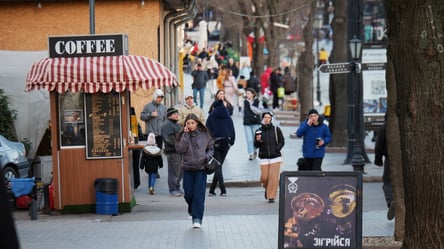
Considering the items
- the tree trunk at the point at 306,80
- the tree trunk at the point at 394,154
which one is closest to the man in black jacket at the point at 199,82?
the tree trunk at the point at 306,80

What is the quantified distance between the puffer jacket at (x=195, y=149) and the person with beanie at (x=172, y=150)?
178 inches

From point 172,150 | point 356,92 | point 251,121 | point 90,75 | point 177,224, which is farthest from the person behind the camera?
point 251,121

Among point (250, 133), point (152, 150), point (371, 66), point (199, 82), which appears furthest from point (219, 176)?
point (199, 82)

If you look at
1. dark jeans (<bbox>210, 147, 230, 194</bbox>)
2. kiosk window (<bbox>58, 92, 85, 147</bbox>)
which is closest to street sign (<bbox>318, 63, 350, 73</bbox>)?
dark jeans (<bbox>210, 147, 230, 194</bbox>)

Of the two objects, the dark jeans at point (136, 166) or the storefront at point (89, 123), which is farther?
the dark jeans at point (136, 166)

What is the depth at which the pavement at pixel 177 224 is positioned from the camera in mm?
11609

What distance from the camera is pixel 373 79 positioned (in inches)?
926

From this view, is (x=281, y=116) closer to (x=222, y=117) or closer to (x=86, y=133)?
(x=222, y=117)

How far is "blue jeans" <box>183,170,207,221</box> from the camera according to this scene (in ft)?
41.4

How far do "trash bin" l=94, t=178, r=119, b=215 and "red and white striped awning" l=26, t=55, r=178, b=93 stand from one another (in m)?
1.46

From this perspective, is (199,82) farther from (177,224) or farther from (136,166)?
(177,224)

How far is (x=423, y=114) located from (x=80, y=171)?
9009mm

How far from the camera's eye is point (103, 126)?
14.9 meters

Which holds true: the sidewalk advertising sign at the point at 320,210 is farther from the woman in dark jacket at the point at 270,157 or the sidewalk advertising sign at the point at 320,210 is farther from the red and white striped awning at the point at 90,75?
the woman in dark jacket at the point at 270,157
